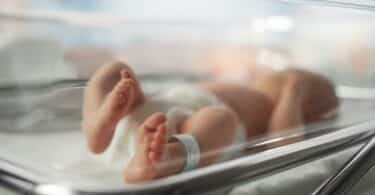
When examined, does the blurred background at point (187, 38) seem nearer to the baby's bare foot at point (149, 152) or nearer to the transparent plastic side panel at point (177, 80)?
the transparent plastic side panel at point (177, 80)

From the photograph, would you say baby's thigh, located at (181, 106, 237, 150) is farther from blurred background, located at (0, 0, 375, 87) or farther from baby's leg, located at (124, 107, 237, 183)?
blurred background, located at (0, 0, 375, 87)

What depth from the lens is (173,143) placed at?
505 mm

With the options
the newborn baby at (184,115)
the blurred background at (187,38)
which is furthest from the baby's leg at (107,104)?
the blurred background at (187,38)

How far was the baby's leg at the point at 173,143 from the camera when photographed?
1.53 feet

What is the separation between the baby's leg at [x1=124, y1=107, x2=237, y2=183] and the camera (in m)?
0.47

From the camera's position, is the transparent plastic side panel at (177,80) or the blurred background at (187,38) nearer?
the transparent plastic side panel at (177,80)

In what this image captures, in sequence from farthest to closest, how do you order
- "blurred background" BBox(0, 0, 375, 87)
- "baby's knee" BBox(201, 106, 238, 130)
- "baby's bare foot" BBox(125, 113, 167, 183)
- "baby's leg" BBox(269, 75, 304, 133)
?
"blurred background" BBox(0, 0, 375, 87) → "baby's leg" BBox(269, 75, 304, 133) → "baby's knee" BBox(201, 106, 238, 130) → "baby's bare foot" BBox(125, 113, 167, 183)

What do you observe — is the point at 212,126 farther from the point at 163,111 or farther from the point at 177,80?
the point at 177,80

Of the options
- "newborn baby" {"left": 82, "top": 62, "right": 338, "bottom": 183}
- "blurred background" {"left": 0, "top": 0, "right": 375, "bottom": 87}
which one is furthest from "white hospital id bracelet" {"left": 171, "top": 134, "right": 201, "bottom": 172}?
"blurred background" {"left": 0, "top": 0, "right": 375, "bottom": 87}

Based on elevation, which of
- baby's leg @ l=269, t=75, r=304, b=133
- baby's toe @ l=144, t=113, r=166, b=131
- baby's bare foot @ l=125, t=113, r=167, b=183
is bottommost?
baby's leg @ l=269, t=75, r=304, b=133

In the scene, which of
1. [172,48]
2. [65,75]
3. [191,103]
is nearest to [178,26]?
[172,48]

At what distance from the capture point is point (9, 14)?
2.72ft

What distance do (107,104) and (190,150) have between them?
0.34ft

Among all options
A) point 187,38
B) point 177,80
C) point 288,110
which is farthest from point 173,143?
point 187,38
